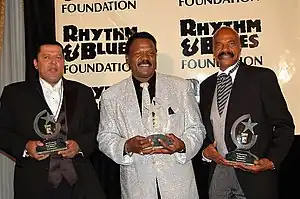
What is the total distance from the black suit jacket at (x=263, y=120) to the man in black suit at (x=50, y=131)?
2.74ft

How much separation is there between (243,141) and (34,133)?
1.18 meters

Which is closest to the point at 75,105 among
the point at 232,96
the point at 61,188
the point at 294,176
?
the point at 61,188

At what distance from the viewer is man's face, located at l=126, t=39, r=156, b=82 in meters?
3.15

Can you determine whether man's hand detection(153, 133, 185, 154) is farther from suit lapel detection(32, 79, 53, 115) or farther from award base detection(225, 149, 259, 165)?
suit lapel detection(32, 79, 53, 115)

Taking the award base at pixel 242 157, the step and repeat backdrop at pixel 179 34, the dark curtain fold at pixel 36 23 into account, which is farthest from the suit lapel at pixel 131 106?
the dark curtain fold at pixel 36 23

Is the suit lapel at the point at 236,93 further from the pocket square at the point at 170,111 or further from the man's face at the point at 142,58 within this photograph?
the man's face at the point at 142,58

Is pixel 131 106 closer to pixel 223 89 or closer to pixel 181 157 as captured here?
pixel 181 157

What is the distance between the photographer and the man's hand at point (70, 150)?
303 centimetres

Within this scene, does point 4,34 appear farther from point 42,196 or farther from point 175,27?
point 42,196

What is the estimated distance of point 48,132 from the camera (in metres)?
3.00

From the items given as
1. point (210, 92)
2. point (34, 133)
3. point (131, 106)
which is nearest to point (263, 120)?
point (210, 92)

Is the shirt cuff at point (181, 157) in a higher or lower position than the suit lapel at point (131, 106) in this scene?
lower

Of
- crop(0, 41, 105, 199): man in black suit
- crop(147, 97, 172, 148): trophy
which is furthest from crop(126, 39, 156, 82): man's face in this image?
crop(0, 41, 105, 199): man in black suit

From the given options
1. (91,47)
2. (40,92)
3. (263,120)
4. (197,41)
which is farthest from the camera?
(91,47)
